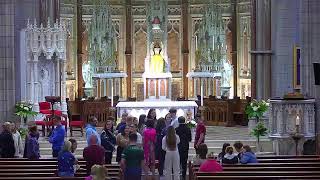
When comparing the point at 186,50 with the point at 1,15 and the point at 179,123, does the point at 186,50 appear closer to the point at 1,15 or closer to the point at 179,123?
the point at 1,15

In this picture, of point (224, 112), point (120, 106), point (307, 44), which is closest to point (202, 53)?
point (224, 112)

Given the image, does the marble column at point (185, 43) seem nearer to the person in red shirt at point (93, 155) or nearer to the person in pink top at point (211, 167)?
the person in pink top at point (211, 167)

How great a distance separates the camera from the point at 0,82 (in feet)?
71.1

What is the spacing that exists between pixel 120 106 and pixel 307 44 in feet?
22.9

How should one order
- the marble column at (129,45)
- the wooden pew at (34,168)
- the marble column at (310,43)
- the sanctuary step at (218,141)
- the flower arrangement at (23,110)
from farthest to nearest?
the marble column at (129,45), the flower arrangement at (23,110), the sanctuary step at (218,141), the marble column at (310,43), the wooden pew at (34,168)

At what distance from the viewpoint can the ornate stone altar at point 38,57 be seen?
2531cm

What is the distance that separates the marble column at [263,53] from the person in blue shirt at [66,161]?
49.4 ft

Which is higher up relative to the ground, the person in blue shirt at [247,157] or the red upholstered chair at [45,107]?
the red upholstered chair at [45,107]

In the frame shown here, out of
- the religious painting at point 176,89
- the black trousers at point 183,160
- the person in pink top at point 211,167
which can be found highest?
the religious painting at point 176,89

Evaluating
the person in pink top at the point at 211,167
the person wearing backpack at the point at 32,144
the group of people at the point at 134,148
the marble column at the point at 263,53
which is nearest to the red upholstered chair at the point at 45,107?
the group of people at the point at 134,148

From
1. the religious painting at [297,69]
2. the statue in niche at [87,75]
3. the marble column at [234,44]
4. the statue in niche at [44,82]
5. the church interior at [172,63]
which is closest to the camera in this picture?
the church interior at [172,63]

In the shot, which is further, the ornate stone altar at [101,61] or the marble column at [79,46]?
the ornate stone altar at [101,61]

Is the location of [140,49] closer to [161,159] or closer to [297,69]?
[297,69]

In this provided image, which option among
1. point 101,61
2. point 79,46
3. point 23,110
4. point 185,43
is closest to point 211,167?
point 23,110
